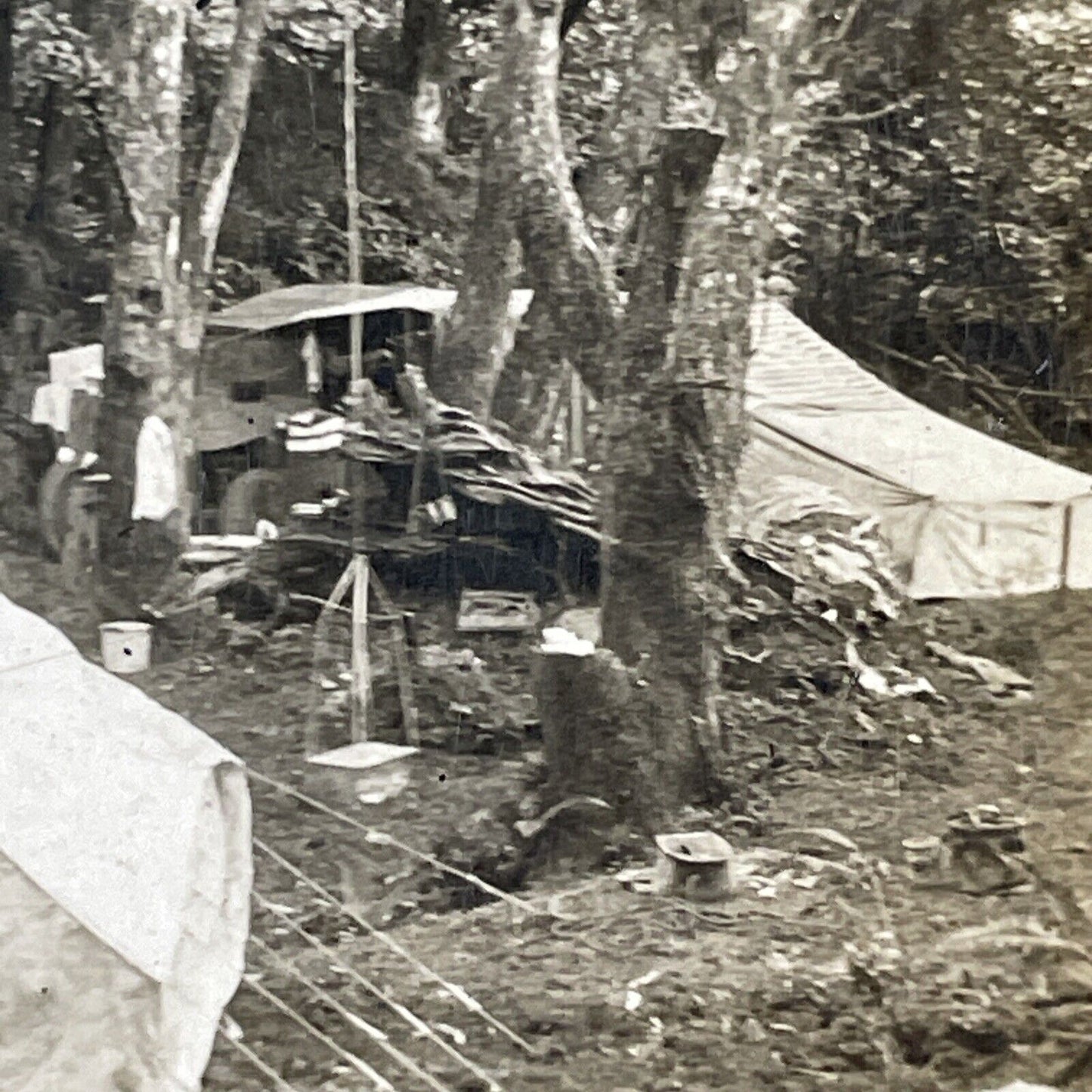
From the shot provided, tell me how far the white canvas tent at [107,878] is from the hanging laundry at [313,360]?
1.86 ft

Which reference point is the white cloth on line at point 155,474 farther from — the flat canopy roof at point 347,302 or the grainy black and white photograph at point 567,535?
the flat canopy roof at point 347,302

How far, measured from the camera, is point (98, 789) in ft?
6.09

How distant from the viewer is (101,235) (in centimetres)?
199

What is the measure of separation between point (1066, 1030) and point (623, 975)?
674 millimetres

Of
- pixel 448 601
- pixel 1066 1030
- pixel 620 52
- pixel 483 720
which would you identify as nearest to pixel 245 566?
pixel 448 601

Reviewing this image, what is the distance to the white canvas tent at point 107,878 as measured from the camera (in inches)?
66.7

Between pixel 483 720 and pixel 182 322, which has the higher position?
pixel 182 322

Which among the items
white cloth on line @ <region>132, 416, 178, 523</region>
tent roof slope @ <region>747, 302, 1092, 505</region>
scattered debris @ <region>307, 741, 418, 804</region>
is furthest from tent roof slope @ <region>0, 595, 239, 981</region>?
tent roof slope @ <region>747, 302, 1092, 505</region>

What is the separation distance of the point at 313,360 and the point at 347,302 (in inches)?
4.1

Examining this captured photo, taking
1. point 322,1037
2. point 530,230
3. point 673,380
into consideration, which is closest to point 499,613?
point 673,380

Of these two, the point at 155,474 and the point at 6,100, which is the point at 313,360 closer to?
the point at 155,474

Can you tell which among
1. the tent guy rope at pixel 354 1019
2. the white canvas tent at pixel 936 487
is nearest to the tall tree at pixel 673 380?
the white canvas tent at pixel 936 487

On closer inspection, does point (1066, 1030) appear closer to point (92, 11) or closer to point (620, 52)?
point (620, 52)

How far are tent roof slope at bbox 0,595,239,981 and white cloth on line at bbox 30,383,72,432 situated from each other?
291mm
